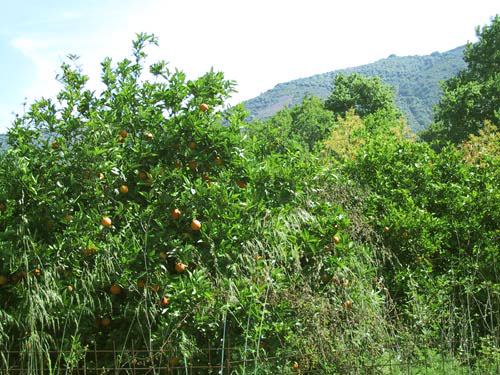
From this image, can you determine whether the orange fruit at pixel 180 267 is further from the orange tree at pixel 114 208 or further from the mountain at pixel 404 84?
the mountain at pixel 404 84

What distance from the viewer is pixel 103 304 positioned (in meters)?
3.31

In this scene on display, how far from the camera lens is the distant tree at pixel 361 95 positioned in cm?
2744

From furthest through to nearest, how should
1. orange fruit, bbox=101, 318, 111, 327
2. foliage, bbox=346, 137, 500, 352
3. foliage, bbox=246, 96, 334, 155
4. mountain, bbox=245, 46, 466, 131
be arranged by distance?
mountain, bbox=245, 46, 466, 131 → foliage, bbox=246, 96, 334, 155 → foliage, bbox=346, 137, 500, 352 → orange fruit, bbox=101, 318, 111, 327

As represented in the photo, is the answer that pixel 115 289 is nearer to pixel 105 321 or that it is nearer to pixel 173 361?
pixel 105 321

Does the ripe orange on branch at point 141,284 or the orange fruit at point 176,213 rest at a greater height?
the orange fruit at point 176,213

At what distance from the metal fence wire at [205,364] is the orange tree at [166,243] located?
4 centimetres

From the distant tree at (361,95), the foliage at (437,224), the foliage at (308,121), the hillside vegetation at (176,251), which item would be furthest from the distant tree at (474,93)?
the hillside vegetation at (176,251)

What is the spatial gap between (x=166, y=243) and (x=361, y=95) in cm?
2589

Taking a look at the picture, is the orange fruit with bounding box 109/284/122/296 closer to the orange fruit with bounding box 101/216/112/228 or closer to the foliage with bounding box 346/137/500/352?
the orange fruit with bounding box 101/216/112/228

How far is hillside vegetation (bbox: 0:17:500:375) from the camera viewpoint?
313cm

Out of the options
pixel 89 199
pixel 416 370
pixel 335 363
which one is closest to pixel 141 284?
pixel 89 199

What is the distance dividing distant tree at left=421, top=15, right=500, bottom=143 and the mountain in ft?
176

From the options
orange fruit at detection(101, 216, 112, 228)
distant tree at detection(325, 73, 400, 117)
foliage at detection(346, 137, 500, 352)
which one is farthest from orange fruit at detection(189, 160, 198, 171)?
distant tree at detection(325, 73, 400, 117)

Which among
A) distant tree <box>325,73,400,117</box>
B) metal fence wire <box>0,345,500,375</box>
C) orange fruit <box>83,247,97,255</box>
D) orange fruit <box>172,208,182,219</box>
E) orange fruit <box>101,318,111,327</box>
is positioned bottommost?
metal fence wire <box>0,345,500,375</box>
